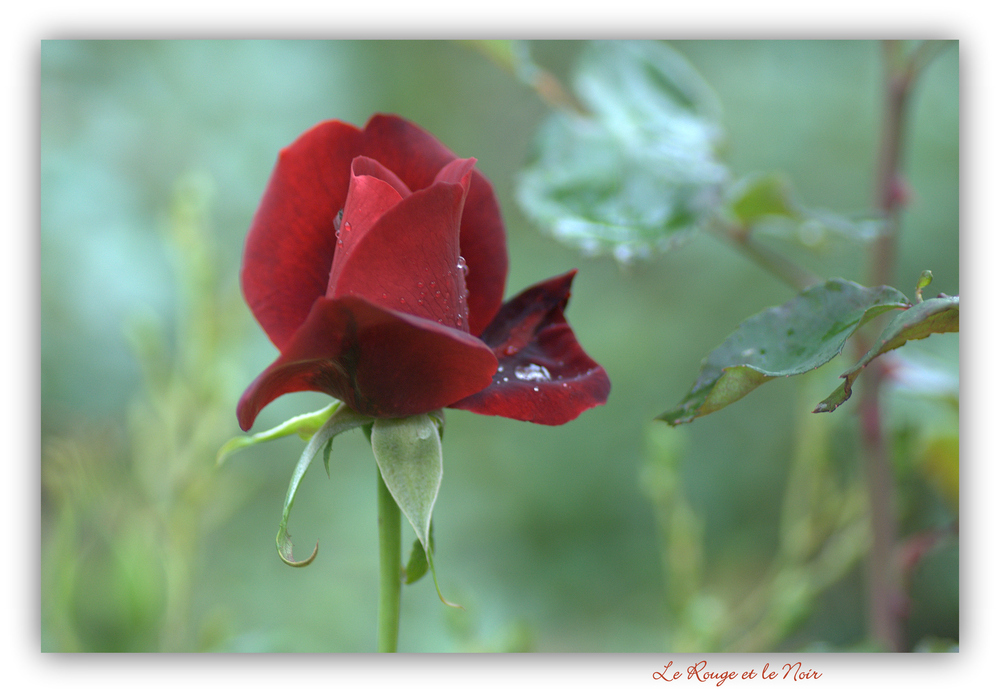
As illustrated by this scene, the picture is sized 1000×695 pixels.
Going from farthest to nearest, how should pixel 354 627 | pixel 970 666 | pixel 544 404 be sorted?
pixel 354 627, pixel 970 666, pixel 544 404

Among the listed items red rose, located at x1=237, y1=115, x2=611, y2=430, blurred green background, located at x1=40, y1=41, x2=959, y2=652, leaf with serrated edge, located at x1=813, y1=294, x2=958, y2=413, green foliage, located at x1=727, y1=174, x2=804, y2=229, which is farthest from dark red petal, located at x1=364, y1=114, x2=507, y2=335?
blurred green background, located at x1=40, y1=41, x2=959, y2=652

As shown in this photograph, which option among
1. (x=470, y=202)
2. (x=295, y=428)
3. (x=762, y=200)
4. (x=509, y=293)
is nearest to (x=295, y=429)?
(x=295, y=428)

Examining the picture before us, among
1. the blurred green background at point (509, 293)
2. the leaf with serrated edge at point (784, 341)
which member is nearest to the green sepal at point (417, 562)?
the leaf with serrated edge at point (784, 341)

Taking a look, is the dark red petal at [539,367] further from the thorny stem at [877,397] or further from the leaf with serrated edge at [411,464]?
the thorny stem at [877,397]

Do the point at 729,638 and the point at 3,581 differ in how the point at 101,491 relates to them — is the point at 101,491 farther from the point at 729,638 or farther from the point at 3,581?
the point at 729,638

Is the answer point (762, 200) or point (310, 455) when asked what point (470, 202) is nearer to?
point (310, 455)

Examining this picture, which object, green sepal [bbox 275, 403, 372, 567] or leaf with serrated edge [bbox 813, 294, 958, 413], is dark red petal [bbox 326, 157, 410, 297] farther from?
leaf with serrated edge [bbox 813, 294, 958, 413]

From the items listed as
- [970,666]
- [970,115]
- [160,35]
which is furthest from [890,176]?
[160,35]

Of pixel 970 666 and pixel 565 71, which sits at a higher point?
pixel 565 71
